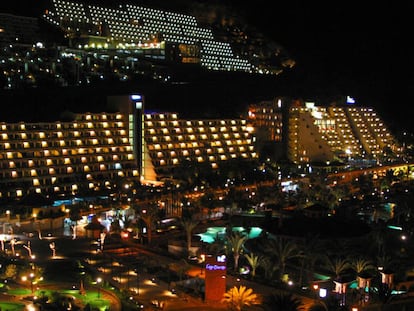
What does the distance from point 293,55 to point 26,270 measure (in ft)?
268

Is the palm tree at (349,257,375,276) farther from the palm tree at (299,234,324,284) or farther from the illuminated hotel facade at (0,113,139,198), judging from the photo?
the illuminated hotel facade at (0,113,139,198)

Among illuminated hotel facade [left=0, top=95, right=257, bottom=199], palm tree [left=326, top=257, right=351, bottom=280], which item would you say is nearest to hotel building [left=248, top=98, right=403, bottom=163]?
illuminated hotel facade [left=0, top=95, right=257, bottom=199]

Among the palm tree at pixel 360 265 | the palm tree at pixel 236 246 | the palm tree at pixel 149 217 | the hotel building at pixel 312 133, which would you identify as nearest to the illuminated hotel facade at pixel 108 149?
the hotel building at pixel 312 133

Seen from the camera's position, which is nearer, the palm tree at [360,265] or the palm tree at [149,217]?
the palm tree at [360,265]

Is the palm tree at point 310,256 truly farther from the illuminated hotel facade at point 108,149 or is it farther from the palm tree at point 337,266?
the illuminated hotel facade at point 108,149

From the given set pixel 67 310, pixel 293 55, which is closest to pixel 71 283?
pixel 67 310

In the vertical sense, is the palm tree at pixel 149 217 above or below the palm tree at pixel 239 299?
above

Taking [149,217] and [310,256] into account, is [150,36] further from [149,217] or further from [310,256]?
[310,256]

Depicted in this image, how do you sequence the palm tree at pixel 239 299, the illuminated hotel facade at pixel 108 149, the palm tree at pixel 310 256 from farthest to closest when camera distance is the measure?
the illuminated hotel facade at pixel 108 149 < the palm tree at pixel 310 256 < the palm tree at pixel 239 299

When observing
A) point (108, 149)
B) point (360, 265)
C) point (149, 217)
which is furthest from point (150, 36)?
point (360, 265)

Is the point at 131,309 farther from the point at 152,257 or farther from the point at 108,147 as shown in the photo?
the point at 108,147

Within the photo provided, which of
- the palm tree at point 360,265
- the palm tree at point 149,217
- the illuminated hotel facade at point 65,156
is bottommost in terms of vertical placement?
the palm tree at point 360,265

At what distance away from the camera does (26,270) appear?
2584 centimetres

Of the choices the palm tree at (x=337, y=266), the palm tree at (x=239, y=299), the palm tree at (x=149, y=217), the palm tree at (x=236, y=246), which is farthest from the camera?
the palm tree at (x=149, y=217)
